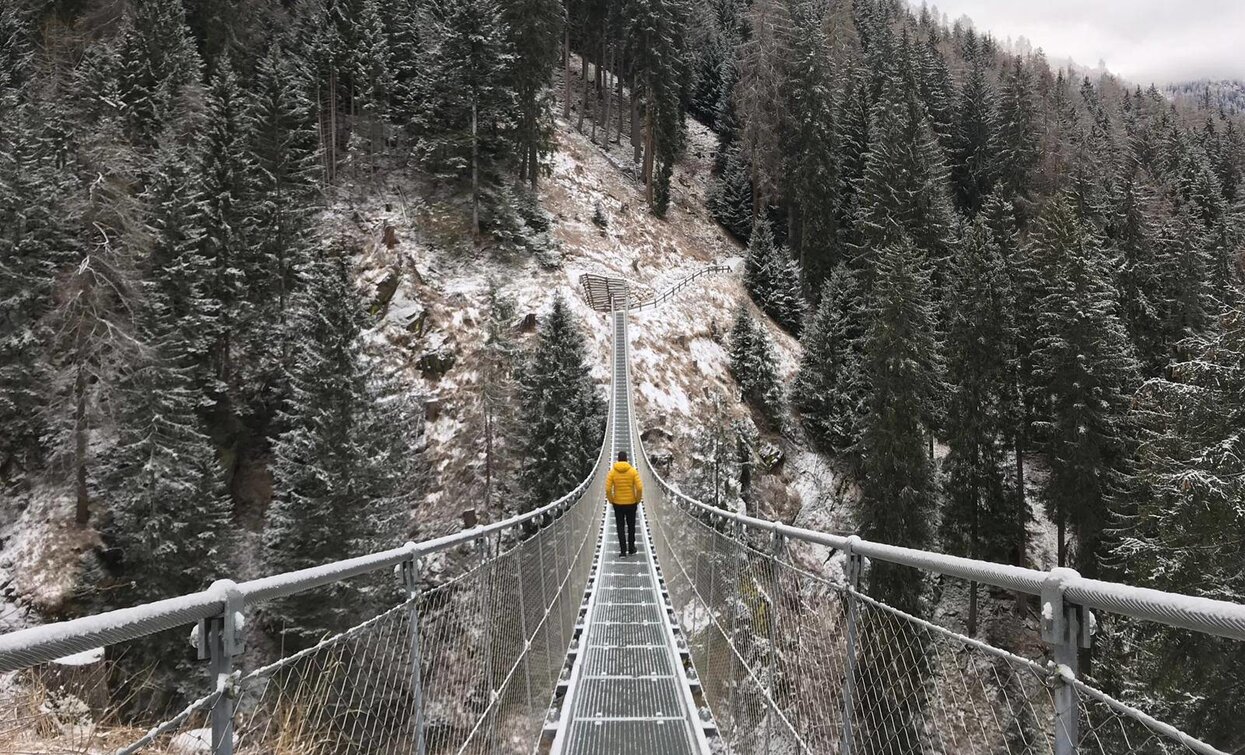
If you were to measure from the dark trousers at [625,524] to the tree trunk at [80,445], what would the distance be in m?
14.8

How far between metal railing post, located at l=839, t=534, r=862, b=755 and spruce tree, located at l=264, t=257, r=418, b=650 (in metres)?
13.1

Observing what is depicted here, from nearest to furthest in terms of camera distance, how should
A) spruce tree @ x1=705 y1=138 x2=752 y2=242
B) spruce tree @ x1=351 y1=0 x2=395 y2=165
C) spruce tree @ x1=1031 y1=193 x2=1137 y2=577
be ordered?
spruce tree @ x1=1031 y1=193 x2=1137 y2=577 → spruce tree @ x1=351 y1=0 x2=395 y2=165 → spruce tree @ x1=705 y1=138 x2=752 y2=242

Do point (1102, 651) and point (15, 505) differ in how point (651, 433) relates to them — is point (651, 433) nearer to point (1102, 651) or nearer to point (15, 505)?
point (1102, 651)

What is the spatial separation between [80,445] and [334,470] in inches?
262

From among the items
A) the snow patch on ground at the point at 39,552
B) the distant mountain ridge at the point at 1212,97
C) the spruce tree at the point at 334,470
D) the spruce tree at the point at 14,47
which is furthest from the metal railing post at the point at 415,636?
the distant mountain ridge at the point at 1212,97

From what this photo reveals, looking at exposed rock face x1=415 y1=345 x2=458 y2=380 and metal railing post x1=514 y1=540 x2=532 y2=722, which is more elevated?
exposed rock face x1=415 y1=345 x2=458 y2=380

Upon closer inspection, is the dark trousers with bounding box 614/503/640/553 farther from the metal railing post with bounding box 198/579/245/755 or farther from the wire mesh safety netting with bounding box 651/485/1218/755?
the metal railing post with bounding box 198/579/245/755

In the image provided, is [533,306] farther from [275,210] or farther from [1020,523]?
[1020,523]

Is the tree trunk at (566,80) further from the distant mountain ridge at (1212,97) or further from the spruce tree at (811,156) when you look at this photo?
the distant mountain ridge at (1212,97)

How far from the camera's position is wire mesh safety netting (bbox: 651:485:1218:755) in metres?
1.39

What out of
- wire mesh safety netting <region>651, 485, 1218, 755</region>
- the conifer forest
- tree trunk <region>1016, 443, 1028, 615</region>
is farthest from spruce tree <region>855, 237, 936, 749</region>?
wire mesh safety netting <region>651, 485, 1218, 755</region>

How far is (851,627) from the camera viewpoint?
2.14 meters

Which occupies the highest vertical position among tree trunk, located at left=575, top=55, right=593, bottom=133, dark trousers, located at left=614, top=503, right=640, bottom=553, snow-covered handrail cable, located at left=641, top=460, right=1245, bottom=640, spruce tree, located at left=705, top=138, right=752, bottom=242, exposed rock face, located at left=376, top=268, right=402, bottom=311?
tree trunk, located at left=575, top=55, right=593, bottom=133

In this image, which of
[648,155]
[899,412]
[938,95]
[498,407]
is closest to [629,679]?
[899,412]
